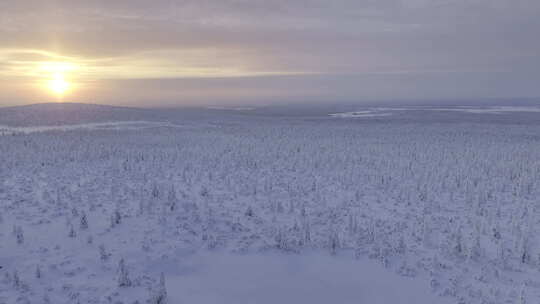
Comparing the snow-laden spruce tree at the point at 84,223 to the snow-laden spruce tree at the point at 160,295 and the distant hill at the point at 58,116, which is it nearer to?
the snow-laden spruce tree at the point at 160,295

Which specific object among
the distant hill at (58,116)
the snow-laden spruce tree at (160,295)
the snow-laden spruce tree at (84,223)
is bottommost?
the snow-laden spruce tree at (160,295)

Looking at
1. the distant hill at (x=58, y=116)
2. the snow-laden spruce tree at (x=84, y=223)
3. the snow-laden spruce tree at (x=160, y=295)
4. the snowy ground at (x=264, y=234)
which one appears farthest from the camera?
the distant hill at (x=58, y=116)

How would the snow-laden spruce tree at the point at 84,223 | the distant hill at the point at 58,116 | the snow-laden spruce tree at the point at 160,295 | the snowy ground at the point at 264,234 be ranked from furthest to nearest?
the distant hill at the point at 58,116 → the snow-laden spruce tree at the point at 84,223 → the snowy ground at the point at 264,234 → the snow-laden spruce tree at the point at 160,295

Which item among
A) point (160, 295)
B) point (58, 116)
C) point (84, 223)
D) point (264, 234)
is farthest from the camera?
point (58, 116)

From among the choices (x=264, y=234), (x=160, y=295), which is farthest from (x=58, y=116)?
(x=160, y=295)

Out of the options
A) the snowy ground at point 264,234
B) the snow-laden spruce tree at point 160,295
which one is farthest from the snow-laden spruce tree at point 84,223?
the snow-laden spruce tree at point 160,295

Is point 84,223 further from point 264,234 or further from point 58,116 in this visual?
point 58,116

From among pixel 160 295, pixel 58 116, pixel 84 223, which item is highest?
pixel 58 116

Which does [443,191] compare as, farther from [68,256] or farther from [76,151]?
[76,151]

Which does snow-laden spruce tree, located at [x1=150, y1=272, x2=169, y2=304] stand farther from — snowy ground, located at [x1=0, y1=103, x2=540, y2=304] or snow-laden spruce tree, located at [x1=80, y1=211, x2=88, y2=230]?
snow-laden spruce tree, located at [x1=80, y1=211, x2=88, y2=230]
